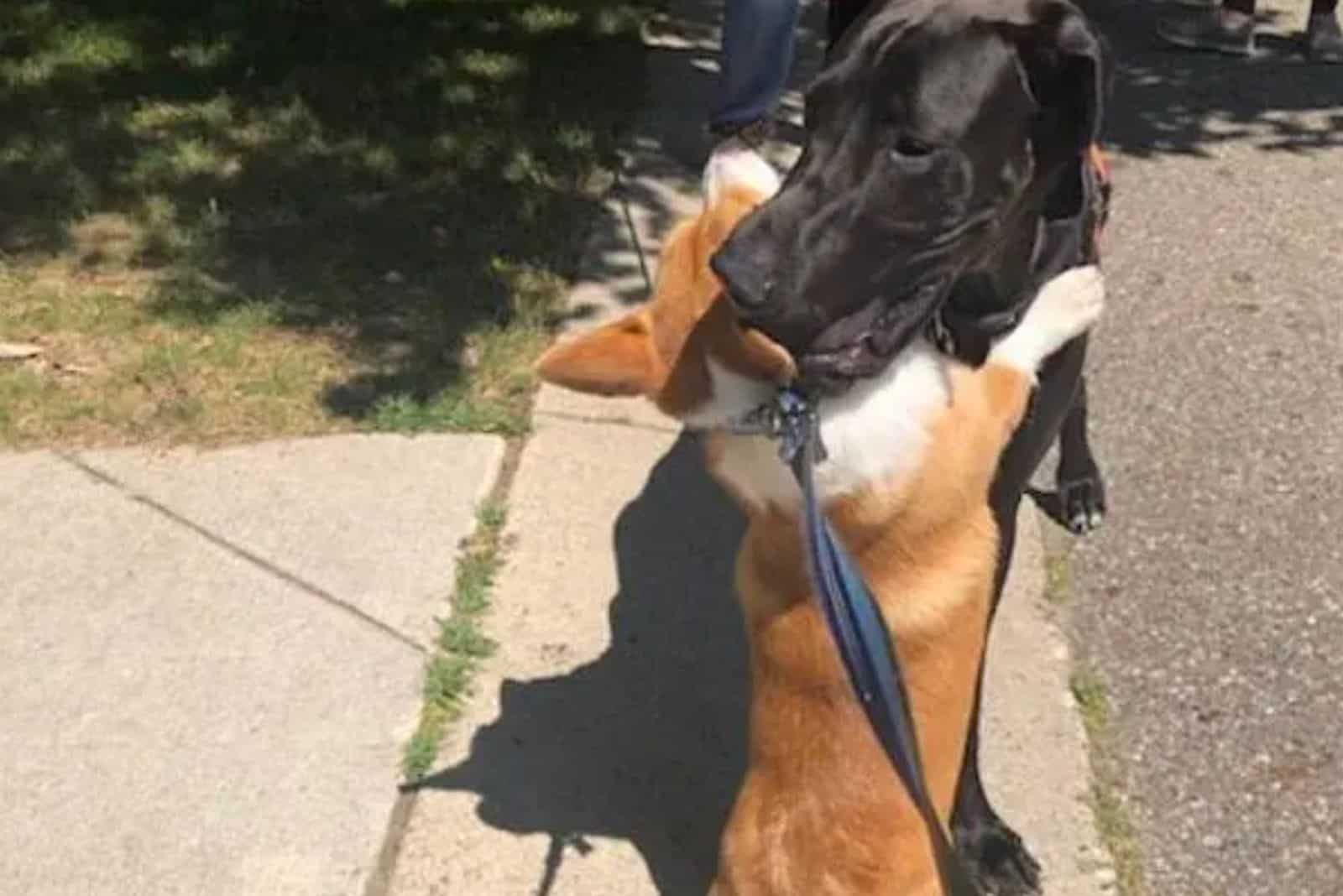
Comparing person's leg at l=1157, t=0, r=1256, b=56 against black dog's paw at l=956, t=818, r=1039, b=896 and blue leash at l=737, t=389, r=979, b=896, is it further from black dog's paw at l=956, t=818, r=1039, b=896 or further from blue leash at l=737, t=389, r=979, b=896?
blue leash at l=737, t=389, r=979, b=896

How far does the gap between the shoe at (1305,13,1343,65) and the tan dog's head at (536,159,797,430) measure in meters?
5.24

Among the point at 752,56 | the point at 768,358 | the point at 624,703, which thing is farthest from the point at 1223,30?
the point at 768,358

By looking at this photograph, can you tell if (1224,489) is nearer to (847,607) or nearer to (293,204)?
(847,607)

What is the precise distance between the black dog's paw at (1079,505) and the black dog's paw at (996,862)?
119cm

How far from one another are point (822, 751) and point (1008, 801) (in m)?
0.96

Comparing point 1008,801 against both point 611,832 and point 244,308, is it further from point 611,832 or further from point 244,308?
point 244,308

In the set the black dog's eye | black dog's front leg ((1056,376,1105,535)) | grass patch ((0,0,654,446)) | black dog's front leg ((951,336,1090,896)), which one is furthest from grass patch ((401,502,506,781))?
the black dog's eye

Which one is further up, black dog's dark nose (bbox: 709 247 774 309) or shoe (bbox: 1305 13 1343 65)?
black dog's dark nose (bbox: 709 247 774 309)

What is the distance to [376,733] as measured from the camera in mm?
3734

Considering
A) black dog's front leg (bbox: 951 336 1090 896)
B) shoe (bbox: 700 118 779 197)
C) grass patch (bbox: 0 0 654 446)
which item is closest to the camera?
shoe (bbox: 700 118 779 197)

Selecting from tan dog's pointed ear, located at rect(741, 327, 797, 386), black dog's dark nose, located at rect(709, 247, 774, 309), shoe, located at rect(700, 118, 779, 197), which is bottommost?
tan dog's pointed ear, located at rect(741, 327, 797, 386)

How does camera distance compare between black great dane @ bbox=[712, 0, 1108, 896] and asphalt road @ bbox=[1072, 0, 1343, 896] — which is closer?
black great dane @ bbox=[712, 0, 1108, 896]

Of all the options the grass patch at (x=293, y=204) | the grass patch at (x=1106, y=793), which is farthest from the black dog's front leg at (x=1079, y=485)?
the grass patch at (x=293, y=204)

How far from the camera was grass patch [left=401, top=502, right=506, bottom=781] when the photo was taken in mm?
3709
